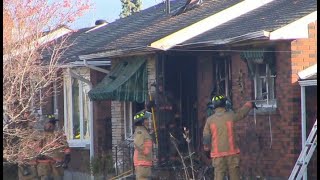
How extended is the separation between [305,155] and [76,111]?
9.99m

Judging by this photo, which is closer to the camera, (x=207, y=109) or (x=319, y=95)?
(x=319, y=95)

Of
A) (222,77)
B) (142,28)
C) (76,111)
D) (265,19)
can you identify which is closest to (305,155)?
(265,19)

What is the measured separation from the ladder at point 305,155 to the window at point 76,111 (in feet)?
29.8

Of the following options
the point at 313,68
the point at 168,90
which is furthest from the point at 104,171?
the point at 313,68

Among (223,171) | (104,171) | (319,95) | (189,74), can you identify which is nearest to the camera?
(319,95)

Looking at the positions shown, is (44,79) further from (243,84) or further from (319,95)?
(319,95)

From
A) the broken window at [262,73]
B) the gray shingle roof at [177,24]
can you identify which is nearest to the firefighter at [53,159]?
the gray shingle roof at [177,24]

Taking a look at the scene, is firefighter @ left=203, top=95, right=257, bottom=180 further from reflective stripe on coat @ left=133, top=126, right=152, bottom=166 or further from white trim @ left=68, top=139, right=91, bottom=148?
white trim @ left=68, top=139, right=91, bottom=148

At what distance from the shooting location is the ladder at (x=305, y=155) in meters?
14.0

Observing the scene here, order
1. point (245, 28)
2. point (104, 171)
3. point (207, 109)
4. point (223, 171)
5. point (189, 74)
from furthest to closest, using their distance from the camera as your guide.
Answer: point (104, 171)
point (189, 74)
point (207, 109)
point (245, 28)
point (223, 171)

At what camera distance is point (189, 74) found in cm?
1845

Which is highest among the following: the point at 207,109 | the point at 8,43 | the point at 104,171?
the point at 8,43

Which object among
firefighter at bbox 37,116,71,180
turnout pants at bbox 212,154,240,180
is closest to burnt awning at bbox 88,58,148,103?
firefighter at bbox 37,116,71,180

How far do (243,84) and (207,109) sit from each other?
1.21 metres
